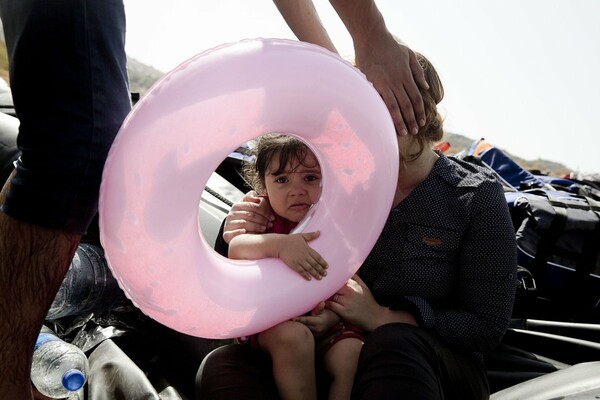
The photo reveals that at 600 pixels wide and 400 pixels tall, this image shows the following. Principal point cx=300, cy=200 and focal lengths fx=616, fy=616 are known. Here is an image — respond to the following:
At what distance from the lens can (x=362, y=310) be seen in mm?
1337

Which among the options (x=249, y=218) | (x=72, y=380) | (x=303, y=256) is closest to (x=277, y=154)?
(x=249, y=218)

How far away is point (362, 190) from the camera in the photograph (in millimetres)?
1252

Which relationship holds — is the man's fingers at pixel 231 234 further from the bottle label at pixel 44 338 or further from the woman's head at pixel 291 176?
the bottle label at pixel 44 338

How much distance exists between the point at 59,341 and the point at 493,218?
1.14m

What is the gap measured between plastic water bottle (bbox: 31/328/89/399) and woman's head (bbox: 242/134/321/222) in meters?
0.64

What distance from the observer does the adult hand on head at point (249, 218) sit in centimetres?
144

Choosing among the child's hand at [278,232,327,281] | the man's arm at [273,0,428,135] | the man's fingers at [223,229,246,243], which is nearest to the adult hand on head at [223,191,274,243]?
the man's fingers at [223,229,246,243]

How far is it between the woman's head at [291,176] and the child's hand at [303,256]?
0.15 m

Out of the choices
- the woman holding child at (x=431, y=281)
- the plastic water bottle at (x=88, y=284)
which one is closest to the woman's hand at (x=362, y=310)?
the woman holding child at (x=431, y=281)

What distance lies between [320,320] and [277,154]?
396 mm

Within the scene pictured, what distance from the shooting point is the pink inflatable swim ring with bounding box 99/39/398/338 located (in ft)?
3.31

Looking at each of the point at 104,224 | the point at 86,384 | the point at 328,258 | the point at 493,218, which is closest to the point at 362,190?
the point at 328,258

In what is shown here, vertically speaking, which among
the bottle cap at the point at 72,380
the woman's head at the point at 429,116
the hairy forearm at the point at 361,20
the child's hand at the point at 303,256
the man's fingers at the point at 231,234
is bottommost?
the bottle cap at the point at 72,380

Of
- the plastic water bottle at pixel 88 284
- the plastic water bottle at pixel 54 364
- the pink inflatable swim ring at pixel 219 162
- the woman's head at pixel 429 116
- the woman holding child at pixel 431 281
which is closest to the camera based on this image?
the pink inflatable swim ring at pixel 219 162
